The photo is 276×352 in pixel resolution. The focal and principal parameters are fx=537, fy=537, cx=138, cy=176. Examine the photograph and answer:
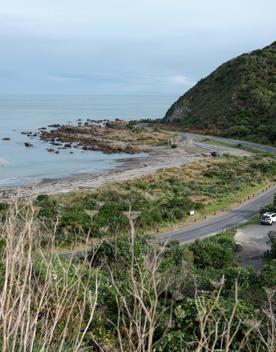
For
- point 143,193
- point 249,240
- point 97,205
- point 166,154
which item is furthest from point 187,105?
point 249,240

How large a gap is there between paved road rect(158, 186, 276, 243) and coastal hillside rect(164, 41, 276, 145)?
4527cm

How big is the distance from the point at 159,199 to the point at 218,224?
9170mm

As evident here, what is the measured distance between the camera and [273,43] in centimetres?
A: 13325

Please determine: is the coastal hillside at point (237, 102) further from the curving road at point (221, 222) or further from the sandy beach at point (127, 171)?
the curving road at point (221, 222)

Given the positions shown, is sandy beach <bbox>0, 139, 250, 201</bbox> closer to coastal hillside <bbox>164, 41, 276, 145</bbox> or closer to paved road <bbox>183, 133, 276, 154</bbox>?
paved road <bbox>183, 133, 276, 154</bbox>

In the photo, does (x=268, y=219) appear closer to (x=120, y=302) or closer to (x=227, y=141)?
(x=120, y=302)

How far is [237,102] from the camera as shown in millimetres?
111625

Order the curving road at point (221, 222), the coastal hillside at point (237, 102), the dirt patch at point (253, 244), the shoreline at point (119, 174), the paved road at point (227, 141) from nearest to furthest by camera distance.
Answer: the dirt patch at point (253, 244), the curving road at point (221, 222), the shoreline at point (119, 174), the paved road at point (227, 141), the coastal hillside at point (237, 102)

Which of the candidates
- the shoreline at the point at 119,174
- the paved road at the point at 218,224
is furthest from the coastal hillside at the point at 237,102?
the paved road at the point at 218,224

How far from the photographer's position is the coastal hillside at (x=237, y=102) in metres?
101

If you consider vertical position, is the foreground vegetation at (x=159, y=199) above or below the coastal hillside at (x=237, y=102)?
below

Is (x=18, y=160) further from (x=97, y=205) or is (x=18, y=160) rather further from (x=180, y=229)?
(x=180, y=229)

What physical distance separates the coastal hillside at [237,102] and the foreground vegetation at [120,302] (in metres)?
77.2

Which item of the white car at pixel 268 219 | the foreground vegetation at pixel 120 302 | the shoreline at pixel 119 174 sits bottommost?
the shoreline at pixel 119 174
